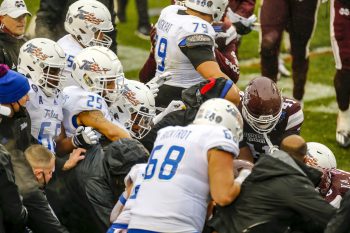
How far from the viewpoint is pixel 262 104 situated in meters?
6.09

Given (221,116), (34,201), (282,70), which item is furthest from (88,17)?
(282,70)

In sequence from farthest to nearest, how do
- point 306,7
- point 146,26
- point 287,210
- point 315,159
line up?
point 146,26 < point 306,7 < point 315,159 < point 287,210

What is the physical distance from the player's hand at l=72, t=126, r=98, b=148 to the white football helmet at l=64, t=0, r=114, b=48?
4.77ft

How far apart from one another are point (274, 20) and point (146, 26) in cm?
339

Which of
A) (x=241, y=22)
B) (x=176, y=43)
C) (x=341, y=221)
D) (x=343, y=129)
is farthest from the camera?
(x=241, y=22)

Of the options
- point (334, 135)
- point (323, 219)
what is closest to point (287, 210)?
point (323, 219)

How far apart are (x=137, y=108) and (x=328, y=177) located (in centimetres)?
130

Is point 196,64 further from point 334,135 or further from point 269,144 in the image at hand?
point 334,135

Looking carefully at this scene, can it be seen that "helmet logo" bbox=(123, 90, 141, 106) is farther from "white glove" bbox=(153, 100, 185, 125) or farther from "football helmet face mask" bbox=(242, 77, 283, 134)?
"football helmet face mask" bbox=(242, 77, 283, 134)

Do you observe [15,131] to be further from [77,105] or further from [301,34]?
[301,34]

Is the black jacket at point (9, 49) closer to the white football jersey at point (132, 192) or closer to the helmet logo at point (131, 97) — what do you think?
Result: the helmet logo at point (131, 97)

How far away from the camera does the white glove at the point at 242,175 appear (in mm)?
5027

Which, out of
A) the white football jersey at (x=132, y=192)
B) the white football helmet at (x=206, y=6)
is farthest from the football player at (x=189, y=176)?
the white football helmet at (x=206, y=6)

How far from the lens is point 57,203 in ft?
19.5
